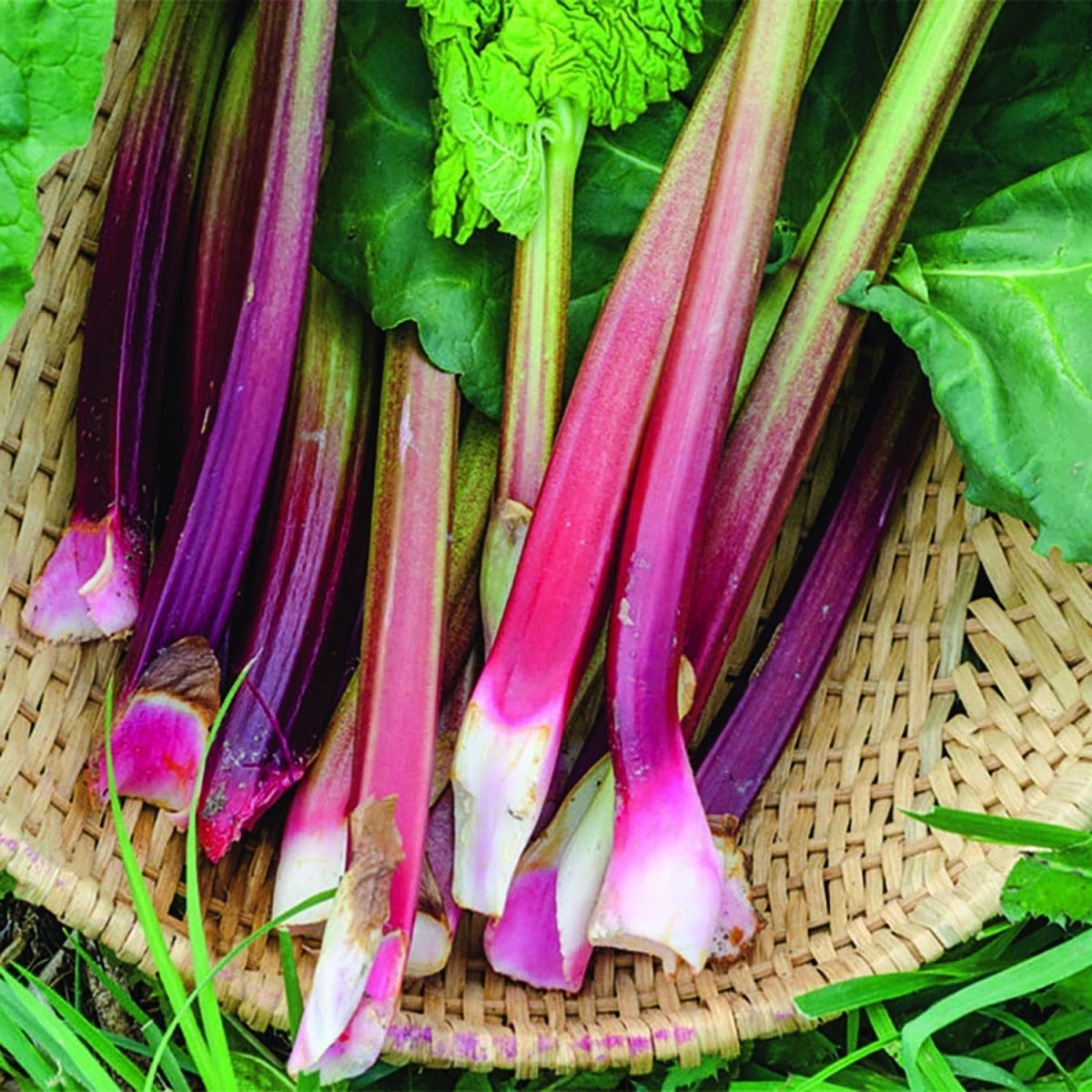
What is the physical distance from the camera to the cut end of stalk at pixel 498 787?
119 cm

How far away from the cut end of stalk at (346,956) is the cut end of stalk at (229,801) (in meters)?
0.18

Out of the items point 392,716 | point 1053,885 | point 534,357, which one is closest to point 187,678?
point 392,716

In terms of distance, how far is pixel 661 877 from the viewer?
1177mm

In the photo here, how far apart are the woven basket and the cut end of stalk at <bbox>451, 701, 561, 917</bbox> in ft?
0.58

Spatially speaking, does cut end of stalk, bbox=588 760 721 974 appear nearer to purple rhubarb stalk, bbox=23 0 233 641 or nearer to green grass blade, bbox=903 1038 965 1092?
green grass blade, bbox=903 1038 965 1092

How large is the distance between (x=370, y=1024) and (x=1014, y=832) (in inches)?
22.1

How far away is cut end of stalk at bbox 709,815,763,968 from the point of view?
4.37 feet

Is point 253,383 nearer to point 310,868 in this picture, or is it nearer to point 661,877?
point 310,868

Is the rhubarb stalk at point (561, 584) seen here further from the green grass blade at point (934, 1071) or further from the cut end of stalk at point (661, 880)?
the green grass blade at point (934, 1071)

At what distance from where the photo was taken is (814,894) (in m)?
1.38

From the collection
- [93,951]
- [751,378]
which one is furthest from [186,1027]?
[751,378]

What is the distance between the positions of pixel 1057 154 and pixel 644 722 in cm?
74

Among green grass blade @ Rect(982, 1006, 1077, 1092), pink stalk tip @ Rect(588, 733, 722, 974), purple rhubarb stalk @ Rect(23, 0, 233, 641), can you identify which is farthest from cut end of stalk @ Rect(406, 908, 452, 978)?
green grass blade @ Rect(982, 1006, 1077, 1092)

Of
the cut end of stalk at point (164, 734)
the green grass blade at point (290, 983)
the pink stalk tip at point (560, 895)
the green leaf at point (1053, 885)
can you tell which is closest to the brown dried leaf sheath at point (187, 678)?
the cut end of stalk at point (164, 734)
